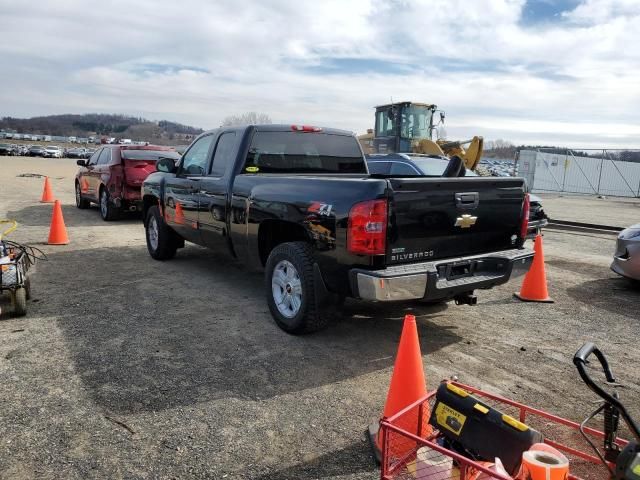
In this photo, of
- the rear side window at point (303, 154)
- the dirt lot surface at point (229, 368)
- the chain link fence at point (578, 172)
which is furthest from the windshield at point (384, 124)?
the rear side window at point (303, 154)

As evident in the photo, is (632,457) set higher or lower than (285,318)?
higher

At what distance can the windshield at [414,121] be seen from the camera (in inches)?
753

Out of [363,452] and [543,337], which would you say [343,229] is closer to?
[363,452]

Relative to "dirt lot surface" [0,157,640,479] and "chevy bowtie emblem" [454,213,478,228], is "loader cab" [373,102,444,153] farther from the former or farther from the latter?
"chevy bowtie emblem" [454,213,478,228]

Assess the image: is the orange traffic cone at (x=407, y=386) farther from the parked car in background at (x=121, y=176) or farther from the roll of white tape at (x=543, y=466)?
the parked car in background at (x=121, y=176)

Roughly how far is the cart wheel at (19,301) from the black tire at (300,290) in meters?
2.33

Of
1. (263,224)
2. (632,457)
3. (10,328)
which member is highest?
(263,224)

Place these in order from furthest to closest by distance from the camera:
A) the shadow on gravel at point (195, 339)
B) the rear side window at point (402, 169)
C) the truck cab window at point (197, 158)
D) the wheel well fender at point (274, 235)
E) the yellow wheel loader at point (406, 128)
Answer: the yellow wheel loader at point (406, 128) → the rear side window at point (402, 169) → the truck cab window at point (197, 158) → the wheel well fender at point (274, 235) → the shadow on gravel at point (195, 339)

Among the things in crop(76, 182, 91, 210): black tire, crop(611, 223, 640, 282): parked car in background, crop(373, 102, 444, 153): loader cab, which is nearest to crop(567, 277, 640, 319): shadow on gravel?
crop(611, 223, 640, 282): parked car in background

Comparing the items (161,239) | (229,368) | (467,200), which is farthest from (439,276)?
(161,239)

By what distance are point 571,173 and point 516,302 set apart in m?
22.3

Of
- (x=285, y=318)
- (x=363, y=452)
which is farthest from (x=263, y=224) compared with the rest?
(x=363, y=452)

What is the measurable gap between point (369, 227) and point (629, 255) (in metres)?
4.27

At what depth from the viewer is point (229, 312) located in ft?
17.3
